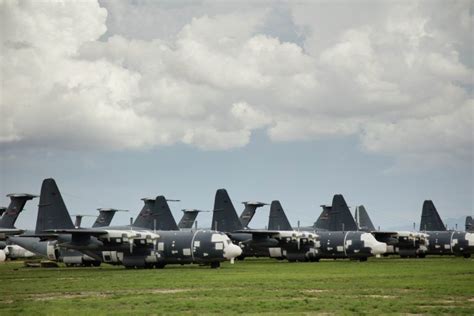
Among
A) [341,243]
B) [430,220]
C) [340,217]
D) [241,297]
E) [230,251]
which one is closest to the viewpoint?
[241,297]

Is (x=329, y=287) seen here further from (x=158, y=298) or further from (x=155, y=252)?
(x=155, y=252)

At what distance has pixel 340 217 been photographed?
348 feet

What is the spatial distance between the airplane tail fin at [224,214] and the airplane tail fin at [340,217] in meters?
14.9

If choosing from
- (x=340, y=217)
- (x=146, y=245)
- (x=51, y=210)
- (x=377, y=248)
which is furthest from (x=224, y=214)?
(x=51, y=210)

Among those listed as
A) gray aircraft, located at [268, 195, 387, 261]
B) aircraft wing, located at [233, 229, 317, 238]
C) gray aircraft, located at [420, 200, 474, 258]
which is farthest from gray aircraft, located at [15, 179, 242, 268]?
gray aircraft, located at [420, 200, 474, 258]

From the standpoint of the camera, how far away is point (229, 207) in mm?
99812

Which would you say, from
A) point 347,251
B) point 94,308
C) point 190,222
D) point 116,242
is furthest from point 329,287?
point 190,222

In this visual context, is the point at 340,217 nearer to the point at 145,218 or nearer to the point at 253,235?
the point at 253,235

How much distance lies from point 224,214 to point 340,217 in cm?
1752

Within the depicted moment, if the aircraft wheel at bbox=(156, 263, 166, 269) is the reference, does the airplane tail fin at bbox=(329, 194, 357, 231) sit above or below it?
above

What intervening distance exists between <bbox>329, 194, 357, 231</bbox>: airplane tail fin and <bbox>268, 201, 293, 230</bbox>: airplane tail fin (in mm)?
9112

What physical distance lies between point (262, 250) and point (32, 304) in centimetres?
6946

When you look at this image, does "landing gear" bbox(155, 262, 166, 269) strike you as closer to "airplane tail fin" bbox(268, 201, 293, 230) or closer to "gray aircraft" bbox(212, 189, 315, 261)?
"gray aircraft" bbox(212, 189, 315, 261)

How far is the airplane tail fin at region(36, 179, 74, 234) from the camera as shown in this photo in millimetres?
78750
